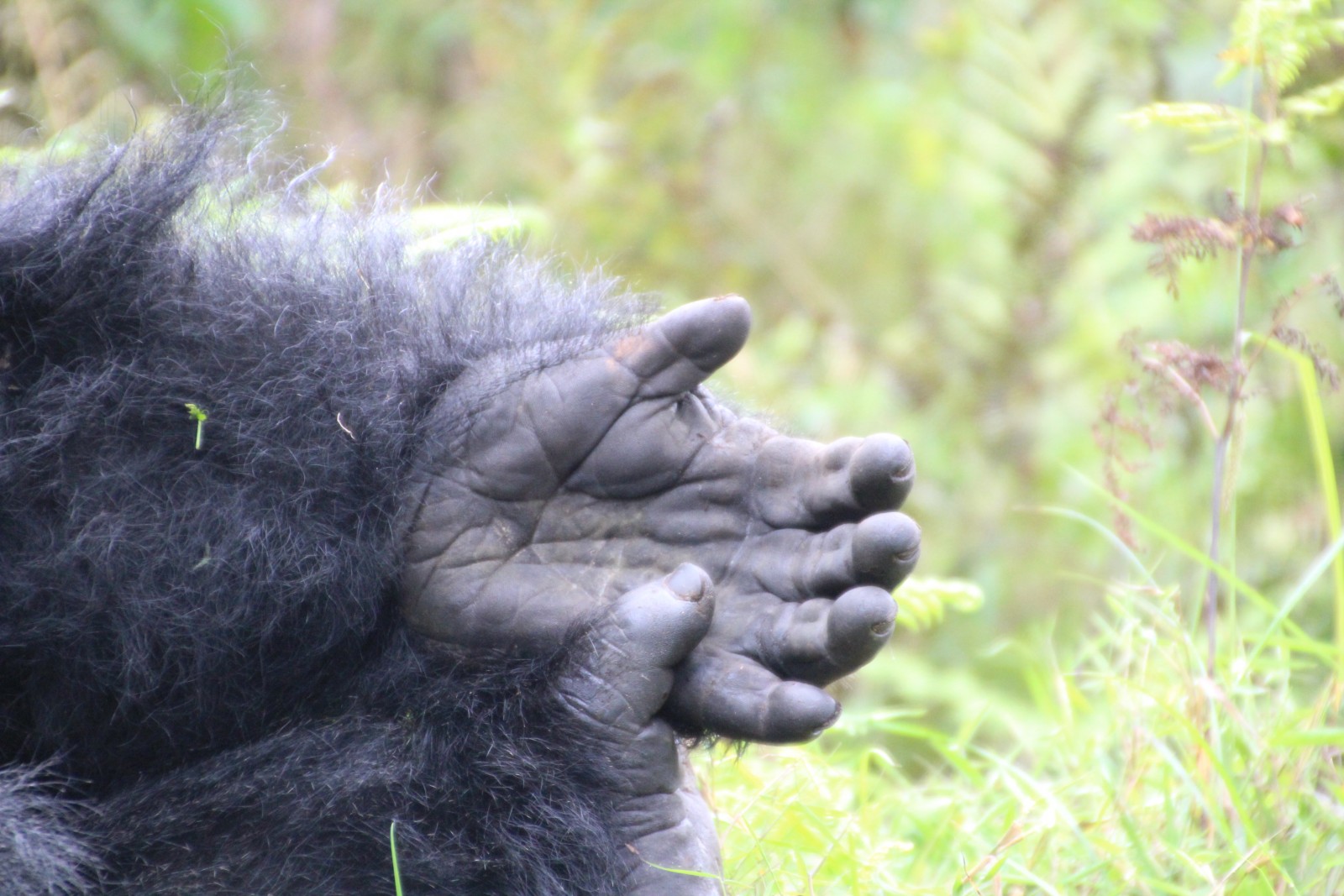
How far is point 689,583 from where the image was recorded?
1270mm

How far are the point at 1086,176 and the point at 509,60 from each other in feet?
6.40

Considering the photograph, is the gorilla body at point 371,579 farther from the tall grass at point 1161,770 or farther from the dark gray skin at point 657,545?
the tall grass at point 1161,770

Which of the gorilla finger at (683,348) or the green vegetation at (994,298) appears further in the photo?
the green vegetation at (994,298)

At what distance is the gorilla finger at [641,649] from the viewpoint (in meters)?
1.25

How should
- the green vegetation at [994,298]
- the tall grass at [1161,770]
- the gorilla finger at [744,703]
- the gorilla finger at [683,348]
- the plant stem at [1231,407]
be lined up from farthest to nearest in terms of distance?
the plant stem at [1231,407], the green vegetation at [994,298], the tall grass at [1161,770], the gorilla finger at [683,348], the gorilla finger at [744,703]

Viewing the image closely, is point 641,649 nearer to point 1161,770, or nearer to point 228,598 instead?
point 228,598

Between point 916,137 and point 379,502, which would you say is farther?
point 916,137

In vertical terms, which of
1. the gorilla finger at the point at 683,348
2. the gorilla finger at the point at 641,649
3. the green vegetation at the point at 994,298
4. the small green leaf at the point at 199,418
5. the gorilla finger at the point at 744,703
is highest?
the small green leaf at the point at 199,418

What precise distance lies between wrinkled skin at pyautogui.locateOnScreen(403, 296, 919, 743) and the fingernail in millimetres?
72

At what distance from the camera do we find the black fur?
131 centimetres

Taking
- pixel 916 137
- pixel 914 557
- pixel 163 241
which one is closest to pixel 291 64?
pixel 916 137

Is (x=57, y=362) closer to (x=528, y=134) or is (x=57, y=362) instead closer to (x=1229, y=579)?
(x=1229, y=579)

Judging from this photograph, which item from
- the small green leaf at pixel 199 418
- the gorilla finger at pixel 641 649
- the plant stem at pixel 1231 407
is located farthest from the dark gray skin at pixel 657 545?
the plant stem at pixel 1231 407

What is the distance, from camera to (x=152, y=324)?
4.66 ft
